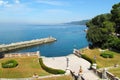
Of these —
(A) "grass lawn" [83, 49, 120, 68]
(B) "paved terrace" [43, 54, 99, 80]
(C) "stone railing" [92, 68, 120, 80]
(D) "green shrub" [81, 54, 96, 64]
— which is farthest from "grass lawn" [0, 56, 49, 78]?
(A) "grass lawn" [83, 49, 120, 68]

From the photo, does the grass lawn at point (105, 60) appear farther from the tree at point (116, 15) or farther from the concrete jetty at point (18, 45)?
the concrete jetty at point (18, 45)

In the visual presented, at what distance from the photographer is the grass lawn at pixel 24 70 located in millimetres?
40062

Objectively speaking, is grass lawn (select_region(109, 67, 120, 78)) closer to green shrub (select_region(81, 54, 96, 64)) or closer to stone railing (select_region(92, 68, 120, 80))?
stone railing (select_region(92, 68, 120, 80))

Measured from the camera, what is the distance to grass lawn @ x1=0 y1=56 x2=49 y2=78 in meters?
40.1

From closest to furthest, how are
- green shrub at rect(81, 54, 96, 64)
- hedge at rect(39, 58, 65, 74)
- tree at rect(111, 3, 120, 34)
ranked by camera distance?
hedge at rect(39, 58, 65, 74)
green shrub at rect(81, 54, 96, 64)
tree at rect(111, 3, 120, 34)

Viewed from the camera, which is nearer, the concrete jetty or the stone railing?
the stone railing

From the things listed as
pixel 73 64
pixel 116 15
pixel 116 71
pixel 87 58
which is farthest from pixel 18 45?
pixel 116 71

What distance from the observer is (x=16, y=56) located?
4988cm

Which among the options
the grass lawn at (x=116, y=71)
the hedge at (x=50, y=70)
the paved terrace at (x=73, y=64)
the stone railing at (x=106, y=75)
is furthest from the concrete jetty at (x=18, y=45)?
the stone railing at (x=106, y=75)

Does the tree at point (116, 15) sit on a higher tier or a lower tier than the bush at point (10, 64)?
higher

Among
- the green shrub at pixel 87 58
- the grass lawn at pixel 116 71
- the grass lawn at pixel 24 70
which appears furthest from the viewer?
the green shrub at pixel 87 58

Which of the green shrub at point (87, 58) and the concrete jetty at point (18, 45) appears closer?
the green shrub at point (87, 58)

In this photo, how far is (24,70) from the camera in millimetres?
42031

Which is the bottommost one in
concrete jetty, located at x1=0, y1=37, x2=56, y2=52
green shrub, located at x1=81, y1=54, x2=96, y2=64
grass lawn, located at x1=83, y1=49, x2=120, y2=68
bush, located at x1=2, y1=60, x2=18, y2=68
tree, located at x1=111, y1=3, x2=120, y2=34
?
concrete jetty, located at x1=0, y1=37, x2=56, y2=52
